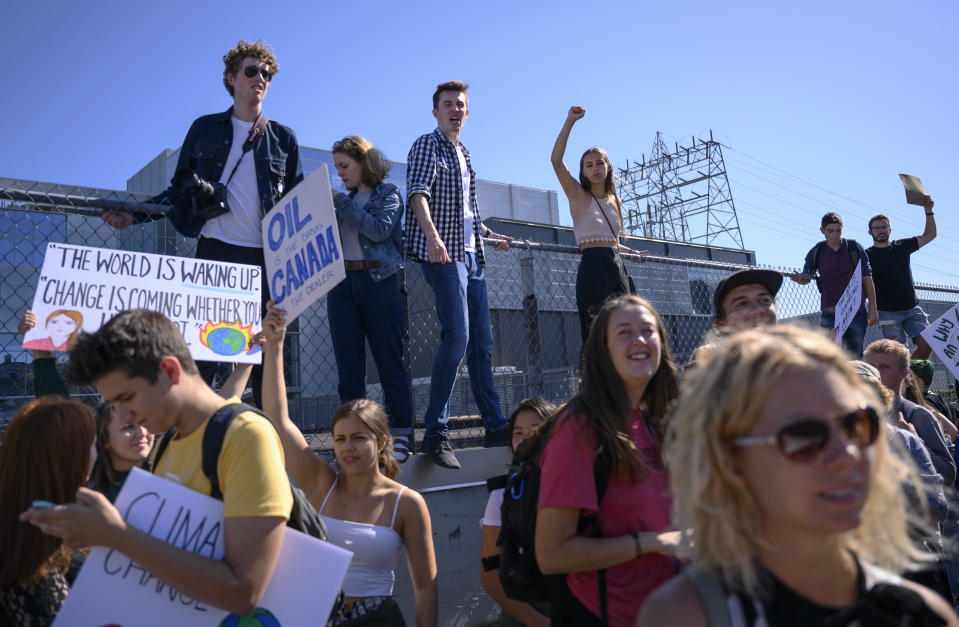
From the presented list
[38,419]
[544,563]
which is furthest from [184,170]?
[544,563]

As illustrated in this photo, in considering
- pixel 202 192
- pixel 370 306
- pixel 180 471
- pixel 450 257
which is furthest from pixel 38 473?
pixel 450 257

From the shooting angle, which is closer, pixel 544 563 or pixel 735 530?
pixel 735 530

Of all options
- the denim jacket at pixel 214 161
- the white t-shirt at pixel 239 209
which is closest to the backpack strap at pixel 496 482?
the white t-shirt at pixel 239 209

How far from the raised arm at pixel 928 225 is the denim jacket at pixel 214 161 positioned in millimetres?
7620

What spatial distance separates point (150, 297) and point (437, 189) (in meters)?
2.21

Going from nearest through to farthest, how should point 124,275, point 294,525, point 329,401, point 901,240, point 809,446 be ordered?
point 809,446 → point 294,525 → point 124,275 → point 329,401 → point 901,240

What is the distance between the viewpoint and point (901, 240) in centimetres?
891

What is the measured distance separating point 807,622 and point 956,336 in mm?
6198

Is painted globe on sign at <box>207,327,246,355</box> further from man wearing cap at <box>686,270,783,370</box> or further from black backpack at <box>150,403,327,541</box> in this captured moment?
man wearing cap at <box>686,270,783,370</box>

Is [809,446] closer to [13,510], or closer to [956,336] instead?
[13,510]

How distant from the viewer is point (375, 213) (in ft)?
16.3

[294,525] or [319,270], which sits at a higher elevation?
[319,270]

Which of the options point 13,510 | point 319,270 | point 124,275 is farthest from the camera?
point 124,275

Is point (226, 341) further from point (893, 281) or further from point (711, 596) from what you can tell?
point (893, 281)
